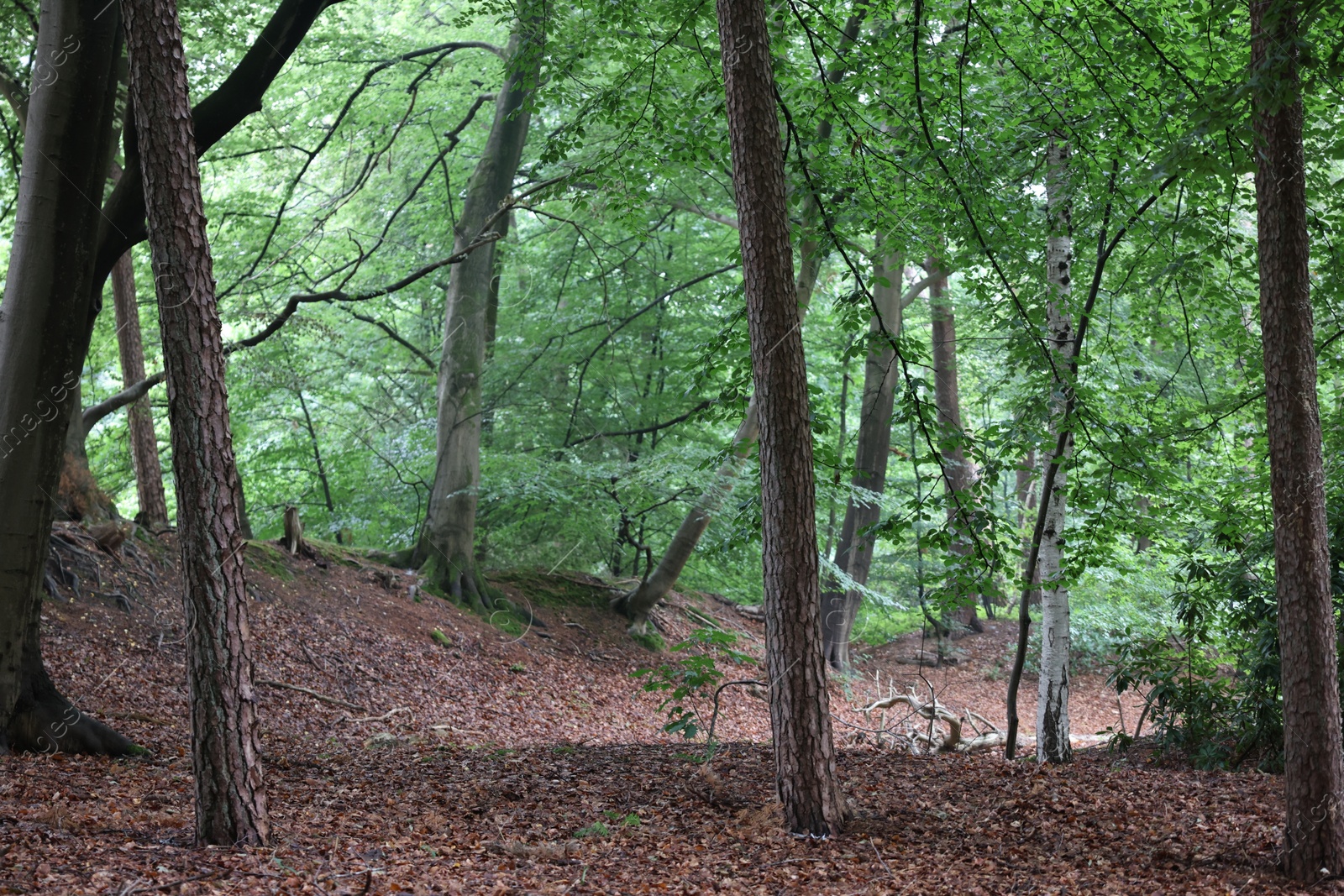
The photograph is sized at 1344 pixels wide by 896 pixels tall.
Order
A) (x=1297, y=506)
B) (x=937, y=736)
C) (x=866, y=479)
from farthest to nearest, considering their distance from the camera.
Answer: (x=866, y=479) < (x=937, y=736) < (x=1297, y=506)

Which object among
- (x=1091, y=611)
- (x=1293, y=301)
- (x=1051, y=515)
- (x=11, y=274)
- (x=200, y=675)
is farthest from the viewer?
(x=1091, y=611)

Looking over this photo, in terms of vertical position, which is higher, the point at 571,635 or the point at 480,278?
the point at 480,278

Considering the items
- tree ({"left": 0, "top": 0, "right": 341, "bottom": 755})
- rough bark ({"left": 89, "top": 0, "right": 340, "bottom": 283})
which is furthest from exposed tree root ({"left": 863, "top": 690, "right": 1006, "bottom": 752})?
rough bark ({"left": 89, "top": 0, "right": 340, "bottom": 283})

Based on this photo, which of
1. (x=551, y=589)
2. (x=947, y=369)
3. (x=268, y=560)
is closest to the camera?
(x=268, y=560)

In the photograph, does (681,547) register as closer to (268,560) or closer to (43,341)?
(268,560)

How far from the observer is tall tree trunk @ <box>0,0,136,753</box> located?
5488 millimetres

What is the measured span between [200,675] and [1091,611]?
46.3ft

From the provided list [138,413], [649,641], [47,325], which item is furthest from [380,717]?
[649,641]

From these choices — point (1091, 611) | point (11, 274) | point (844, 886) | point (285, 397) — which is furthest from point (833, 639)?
point (11, 274)

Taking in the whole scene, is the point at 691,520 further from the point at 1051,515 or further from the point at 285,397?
the point at 285,397

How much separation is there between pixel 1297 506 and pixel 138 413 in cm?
977

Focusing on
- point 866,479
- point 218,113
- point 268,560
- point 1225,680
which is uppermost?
point 218,113

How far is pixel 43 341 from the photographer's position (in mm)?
5574

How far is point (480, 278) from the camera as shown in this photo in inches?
488
